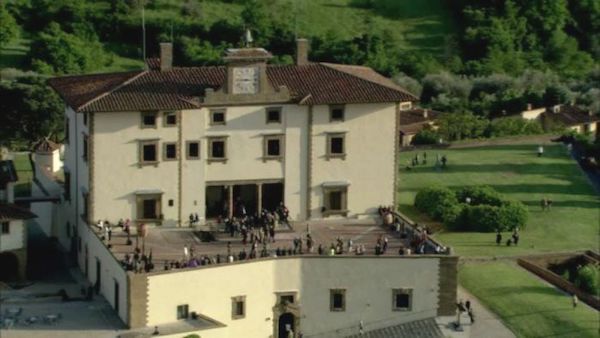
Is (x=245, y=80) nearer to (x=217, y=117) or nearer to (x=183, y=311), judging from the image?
(x=217, y=117)

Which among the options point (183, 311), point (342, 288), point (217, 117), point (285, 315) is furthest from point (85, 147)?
point (342, 288)

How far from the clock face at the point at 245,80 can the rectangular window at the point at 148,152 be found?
503 centimetres

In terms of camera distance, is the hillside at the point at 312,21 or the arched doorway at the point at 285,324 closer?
the arched doorway at the point at 285,324

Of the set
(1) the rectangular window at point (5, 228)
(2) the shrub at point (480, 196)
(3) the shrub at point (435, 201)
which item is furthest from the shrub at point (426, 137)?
(1) the rectangular window at point (5, 228)

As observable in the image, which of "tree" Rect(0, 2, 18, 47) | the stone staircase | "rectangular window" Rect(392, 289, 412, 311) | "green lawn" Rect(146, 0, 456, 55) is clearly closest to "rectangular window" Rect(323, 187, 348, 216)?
"rectangular window" Rect(392, 289, 412, 311)

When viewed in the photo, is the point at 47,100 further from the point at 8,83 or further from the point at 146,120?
the point at 146,120

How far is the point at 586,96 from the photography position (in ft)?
475

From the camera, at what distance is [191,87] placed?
79000 millimetres

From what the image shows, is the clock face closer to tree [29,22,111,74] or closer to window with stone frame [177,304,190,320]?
window with stone frame [177,304,190,320]

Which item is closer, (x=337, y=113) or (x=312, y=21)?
(x=337, y=113)

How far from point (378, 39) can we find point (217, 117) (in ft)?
264

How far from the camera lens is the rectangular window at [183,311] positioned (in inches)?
2795

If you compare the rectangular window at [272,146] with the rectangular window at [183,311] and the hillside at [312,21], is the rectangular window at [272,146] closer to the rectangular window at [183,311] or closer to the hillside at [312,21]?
the rectangular window at [183,311]

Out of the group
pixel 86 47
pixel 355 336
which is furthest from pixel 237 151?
pixel 86 47
